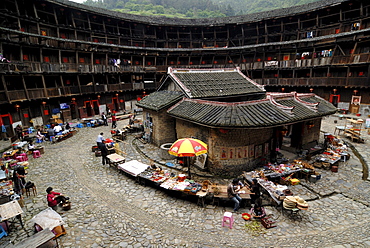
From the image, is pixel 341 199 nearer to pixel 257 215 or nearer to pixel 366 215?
pixel 366 215

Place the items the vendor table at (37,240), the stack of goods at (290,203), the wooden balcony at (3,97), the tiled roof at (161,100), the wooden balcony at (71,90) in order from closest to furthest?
the vendor table at (37,240), the stack of goods at (290,203), the tiled roof at (161,100), the wooden balcony at (3,97), the wooden balcony at (71,90)

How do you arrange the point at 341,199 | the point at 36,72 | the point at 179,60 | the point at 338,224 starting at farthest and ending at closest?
the point at 179,60 → the point at 36,72 → the point at 341,199 → the point at 338,224

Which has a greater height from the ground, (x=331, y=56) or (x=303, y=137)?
(x=331, y=56)

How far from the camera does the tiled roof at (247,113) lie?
11.4 meters

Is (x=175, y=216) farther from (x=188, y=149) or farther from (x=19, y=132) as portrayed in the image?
(x=19, y=132)

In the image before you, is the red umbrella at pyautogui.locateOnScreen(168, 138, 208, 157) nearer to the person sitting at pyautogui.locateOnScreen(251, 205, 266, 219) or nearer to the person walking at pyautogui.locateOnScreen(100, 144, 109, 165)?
the person sitting at pyautogui.locateOnScreen(251, 205, 266, 219)

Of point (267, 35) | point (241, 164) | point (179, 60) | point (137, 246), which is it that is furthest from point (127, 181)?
point (267, 35)

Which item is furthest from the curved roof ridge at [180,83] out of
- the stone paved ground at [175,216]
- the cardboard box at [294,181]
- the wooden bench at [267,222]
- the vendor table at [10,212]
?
the vendor table at [10,212]

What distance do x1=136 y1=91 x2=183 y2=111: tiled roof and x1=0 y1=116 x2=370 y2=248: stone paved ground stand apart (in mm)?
6323

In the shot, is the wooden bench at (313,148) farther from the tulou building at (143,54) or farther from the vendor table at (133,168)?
the vendor table at (133,168)

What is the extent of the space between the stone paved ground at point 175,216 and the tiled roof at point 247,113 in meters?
3.95

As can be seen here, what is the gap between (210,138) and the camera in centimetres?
1259

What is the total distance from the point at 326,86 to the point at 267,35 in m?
15.9

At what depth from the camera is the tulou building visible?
26484 millimetres
